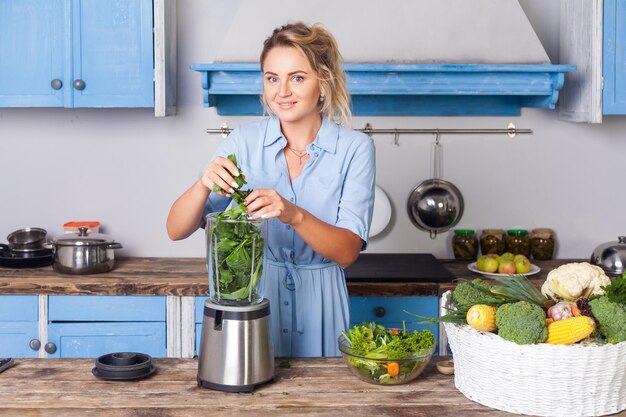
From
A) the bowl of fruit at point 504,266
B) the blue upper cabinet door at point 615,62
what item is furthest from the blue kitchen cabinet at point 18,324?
the blue upper cabinet door at point 615,62

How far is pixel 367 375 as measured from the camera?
201cm

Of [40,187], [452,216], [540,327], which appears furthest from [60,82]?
[540,327]

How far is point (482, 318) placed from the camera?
6.08 feet

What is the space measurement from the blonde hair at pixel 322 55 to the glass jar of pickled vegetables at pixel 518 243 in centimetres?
160

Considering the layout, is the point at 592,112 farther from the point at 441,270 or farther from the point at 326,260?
the point at 326,260

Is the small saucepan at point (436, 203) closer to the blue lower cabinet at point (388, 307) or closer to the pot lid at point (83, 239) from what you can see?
the blue lower cabinet at point (388, 307)

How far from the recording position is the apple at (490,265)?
11.7 ft

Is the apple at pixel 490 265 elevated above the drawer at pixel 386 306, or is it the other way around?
the apple at pixel 490 265

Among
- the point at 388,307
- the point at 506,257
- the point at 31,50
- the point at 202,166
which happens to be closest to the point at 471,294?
the point at 388,307

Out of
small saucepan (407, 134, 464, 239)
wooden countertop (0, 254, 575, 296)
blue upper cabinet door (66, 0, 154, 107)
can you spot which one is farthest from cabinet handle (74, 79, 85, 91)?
small saucepan (407, 134, 464, 239)

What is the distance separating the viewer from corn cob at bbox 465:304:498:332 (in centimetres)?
185

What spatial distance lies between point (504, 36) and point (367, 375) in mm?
2039

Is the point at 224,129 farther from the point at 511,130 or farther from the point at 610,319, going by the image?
the point at 610,319

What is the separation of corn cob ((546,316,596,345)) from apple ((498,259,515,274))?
1.78m
